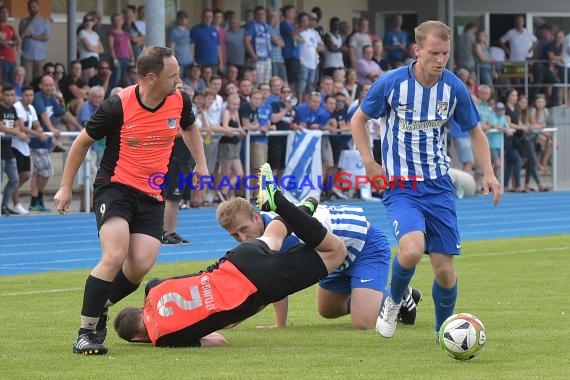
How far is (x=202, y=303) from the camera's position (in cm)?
816

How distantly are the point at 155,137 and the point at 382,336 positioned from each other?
1983mm

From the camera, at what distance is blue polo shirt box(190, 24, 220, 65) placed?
78.9 ft

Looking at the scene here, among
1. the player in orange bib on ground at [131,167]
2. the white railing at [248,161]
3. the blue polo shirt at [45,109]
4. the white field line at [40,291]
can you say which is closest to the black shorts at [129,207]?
the player in orange bib on ground at [131,167]

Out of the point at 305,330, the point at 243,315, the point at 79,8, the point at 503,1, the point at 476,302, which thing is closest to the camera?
the point at 243,315

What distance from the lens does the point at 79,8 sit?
27.6 m

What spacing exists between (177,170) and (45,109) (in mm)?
5105

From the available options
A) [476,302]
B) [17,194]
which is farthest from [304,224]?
[17,194]

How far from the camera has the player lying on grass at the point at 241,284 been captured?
8180 mm

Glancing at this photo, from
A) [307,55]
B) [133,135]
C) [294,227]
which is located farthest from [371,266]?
[307,55]

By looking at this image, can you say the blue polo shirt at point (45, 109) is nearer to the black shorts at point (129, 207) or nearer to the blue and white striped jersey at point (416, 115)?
the black shorts at point (129, 207)

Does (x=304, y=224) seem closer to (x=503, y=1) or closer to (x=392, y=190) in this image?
(x=392, y=190)

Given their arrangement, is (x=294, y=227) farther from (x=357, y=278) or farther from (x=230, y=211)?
(x=357, y=278)

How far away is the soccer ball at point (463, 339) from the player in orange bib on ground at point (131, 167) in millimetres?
2014

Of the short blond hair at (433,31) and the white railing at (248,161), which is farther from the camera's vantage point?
the white railing at (248,161)
